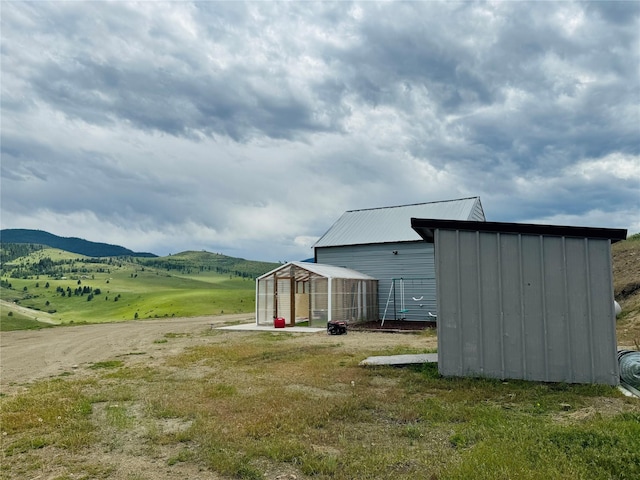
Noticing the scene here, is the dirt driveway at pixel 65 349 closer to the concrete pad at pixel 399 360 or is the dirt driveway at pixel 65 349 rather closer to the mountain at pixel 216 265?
the concrete pad at pixel 399 360

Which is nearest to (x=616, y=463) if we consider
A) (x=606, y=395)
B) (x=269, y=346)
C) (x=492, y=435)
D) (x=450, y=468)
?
(x=492, y=435)

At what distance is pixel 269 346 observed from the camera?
55.4ft

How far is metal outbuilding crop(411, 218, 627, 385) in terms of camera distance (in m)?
9.83

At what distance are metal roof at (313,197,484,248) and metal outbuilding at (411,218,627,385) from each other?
18444 millimetres

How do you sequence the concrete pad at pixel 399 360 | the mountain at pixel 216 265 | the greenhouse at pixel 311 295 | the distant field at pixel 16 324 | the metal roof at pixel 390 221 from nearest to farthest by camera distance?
the concrete pad at pixel 399 360
the greenhouse at pixel 311 295
the distant field at pixel 16 324
the metal roof at pixel 390 221
the mountain at pixel 216 265

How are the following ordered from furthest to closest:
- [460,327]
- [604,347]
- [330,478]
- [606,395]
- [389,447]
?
[460,327], [604,347], [606,395], [389,447], [330,478]

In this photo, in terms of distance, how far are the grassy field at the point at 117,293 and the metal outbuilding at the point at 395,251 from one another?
20276 mm

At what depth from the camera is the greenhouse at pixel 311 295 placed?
995 inches

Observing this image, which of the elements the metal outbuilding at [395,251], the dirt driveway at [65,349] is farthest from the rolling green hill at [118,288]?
the metal outbuilding at [395,251]

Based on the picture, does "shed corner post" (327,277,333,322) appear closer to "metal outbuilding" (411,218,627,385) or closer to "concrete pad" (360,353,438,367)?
"concrete pad" (360,353,438,367)

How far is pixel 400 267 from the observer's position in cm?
2959

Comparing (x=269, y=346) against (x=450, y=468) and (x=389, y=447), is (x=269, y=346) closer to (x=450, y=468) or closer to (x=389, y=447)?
(x=389, y=447)

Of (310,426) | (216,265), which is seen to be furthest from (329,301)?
(216,265)

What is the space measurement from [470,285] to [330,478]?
6978 millimetres
